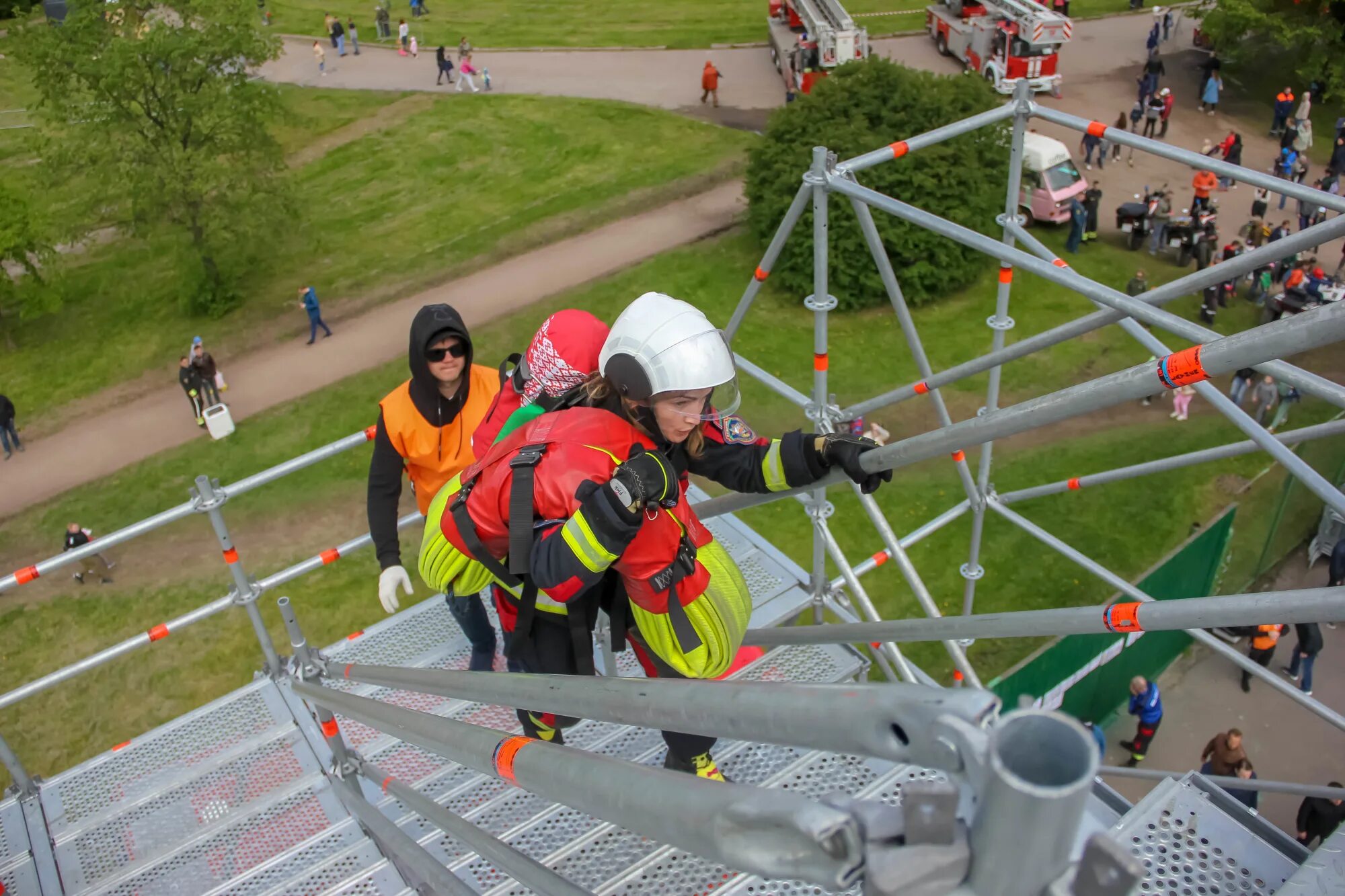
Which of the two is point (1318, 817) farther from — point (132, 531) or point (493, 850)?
point (132, 531)

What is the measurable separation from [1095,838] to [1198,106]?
2528cm

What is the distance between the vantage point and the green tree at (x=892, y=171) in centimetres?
1549

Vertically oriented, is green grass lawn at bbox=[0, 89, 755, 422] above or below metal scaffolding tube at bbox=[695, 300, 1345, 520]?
below

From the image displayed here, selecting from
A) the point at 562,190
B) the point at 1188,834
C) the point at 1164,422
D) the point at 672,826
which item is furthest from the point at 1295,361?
the point at 672,826

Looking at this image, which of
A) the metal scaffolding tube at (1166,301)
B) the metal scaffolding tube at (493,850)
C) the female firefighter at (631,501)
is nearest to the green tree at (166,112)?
the metal scaffolding tube at (1166,301)

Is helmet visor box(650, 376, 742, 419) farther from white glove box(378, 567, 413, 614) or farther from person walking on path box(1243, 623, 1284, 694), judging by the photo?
person walking on path box(1243, 623, 1284, 694)

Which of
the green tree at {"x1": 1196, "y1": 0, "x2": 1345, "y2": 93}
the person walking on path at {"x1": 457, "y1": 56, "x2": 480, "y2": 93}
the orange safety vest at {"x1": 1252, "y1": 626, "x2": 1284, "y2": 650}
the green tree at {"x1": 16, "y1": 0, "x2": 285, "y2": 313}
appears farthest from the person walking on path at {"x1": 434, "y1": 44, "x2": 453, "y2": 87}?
the orange safety vest at {"x1": 1252, "y1": 626, "x2": 1284, "y2": 650}

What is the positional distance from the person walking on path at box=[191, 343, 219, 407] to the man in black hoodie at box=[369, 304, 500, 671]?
1074cm

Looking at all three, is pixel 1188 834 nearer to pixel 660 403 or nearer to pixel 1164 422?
pixel 660 403

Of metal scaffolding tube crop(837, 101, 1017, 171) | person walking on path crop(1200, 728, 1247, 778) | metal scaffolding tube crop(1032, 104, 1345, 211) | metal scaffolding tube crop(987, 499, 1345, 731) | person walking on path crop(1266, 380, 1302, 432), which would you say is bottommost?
person walking on path crop(1200, 728, 1247, 778)

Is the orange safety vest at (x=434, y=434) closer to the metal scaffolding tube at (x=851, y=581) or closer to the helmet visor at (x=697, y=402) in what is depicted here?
the helmet visor at (x=697, y=402)

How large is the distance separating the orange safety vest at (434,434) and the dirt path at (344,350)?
11.0 m

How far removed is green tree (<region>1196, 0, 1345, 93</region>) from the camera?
2020 cm

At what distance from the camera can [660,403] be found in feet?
10.9
